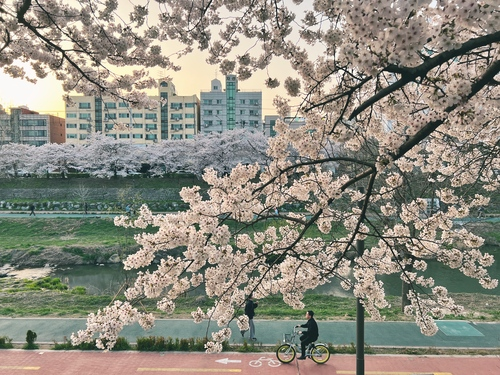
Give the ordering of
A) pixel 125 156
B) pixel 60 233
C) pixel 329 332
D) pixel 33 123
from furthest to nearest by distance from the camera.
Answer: pixel 33 123, pixel 125 156, pixel 60 233, pixel 329 332

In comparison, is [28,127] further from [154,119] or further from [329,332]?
[329,332]

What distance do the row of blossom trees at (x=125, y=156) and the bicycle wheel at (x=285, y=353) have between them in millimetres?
29573

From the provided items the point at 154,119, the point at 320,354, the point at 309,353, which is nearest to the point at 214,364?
the point at 309,353

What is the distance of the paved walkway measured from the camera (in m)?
8.45

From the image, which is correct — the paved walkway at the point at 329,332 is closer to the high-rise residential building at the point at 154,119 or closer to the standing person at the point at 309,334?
the standing person at the point at 309,334

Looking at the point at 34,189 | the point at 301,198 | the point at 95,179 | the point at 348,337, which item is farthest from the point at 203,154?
the point at 301,198

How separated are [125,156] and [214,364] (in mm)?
34608

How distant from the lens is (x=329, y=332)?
895cm

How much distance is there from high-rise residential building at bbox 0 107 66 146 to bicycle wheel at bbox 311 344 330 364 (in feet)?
185

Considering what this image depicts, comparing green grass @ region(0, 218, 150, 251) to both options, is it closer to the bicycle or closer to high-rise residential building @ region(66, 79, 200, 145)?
the bicycle

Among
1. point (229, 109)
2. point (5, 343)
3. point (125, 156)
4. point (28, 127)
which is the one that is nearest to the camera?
point (5, 343)

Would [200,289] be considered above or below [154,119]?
below

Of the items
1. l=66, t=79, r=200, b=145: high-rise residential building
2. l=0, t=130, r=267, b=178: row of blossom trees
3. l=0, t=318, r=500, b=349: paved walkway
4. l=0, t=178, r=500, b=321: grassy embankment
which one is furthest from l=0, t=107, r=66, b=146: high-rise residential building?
l=0, t=318, r=500, b=349: paved walkway

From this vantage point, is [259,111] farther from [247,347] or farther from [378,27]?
[378,27]
